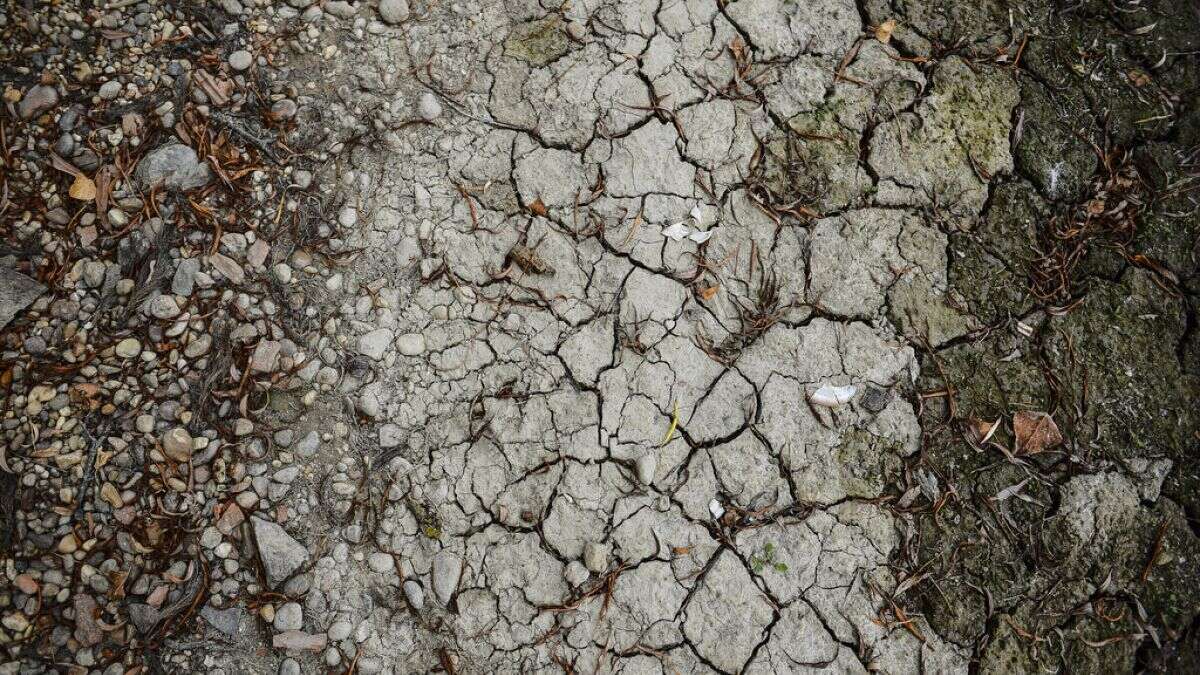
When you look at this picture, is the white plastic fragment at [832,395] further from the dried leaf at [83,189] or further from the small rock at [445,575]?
the dried leaf at [83,189]

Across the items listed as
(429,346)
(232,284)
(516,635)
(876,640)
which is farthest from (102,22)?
(876,640)

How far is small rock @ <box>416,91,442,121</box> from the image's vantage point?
7.57 feet

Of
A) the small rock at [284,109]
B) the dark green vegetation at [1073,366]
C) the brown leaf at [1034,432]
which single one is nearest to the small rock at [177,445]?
the small rock at [284,109]

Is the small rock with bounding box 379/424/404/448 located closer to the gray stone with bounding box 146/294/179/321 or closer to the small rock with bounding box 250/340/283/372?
the small rock with bounding box 250/340/283/372

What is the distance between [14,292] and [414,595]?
1.45 metres

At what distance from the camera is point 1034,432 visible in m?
2.31

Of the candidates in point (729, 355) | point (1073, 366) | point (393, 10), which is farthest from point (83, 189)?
point (1073, 366)

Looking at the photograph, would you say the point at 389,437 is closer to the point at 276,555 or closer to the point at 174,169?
the point at 276,555

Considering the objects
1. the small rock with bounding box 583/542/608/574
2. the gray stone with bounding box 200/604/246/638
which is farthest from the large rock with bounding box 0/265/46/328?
the small rock with bounding box 583/542/608/574

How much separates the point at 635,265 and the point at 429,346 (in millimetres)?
689

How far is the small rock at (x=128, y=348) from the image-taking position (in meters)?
2.10

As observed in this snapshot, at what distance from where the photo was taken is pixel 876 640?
6.93 feet

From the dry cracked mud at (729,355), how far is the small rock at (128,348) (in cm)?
41

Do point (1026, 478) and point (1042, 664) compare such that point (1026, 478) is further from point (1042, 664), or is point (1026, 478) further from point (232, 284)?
point (232, 284)
